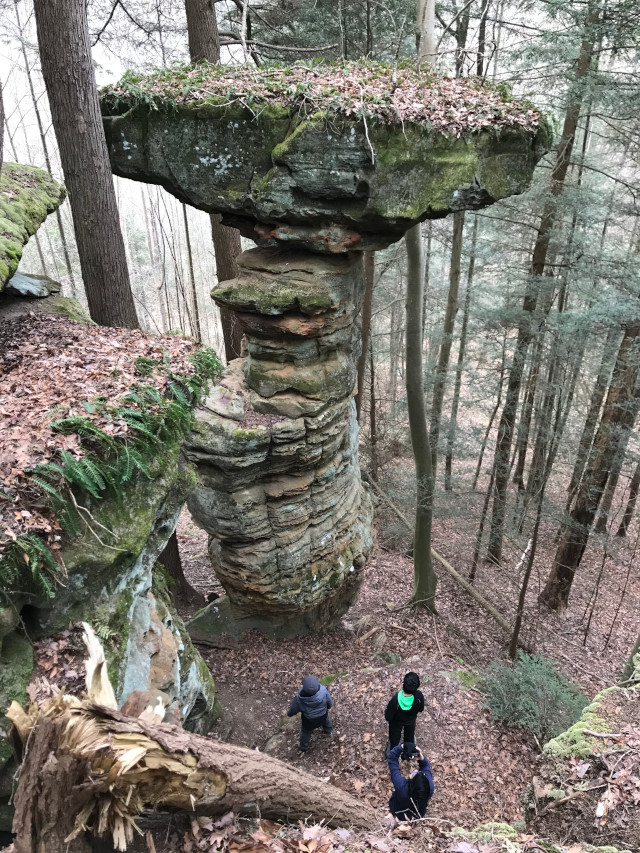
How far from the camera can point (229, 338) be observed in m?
9.34

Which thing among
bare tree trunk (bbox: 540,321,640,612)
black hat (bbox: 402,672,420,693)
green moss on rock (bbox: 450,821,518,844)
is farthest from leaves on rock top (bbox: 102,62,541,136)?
green moss on rock (bbox: 450,821,518,844)

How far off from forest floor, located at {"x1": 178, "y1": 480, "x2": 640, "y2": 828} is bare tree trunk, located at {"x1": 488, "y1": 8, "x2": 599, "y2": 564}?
0.99 metres

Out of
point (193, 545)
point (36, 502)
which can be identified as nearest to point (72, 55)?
point (36, 502)

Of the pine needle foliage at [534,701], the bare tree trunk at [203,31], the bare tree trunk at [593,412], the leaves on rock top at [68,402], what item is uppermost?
the bare tree trunk at [203,31]

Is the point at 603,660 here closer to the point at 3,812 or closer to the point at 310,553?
the point at 310,553

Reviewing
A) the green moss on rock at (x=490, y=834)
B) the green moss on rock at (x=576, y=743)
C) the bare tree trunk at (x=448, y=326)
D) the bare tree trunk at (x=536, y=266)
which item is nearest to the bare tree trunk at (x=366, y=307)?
the bare tree trunk at (x=448, y=326)

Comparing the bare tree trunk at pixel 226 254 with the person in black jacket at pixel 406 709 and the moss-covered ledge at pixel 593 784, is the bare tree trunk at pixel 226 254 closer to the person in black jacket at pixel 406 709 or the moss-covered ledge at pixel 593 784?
the person in black jacket at pixel 406 709

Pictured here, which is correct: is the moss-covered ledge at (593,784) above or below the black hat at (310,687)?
above

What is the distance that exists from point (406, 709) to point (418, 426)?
17.3 feet

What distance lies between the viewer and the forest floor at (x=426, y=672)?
242 inches

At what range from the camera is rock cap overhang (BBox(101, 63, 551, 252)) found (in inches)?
235

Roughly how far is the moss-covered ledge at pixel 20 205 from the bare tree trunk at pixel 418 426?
5562 mm

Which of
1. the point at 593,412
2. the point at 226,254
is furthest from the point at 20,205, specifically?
the point at 593,412

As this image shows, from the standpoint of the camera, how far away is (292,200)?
625 cm
